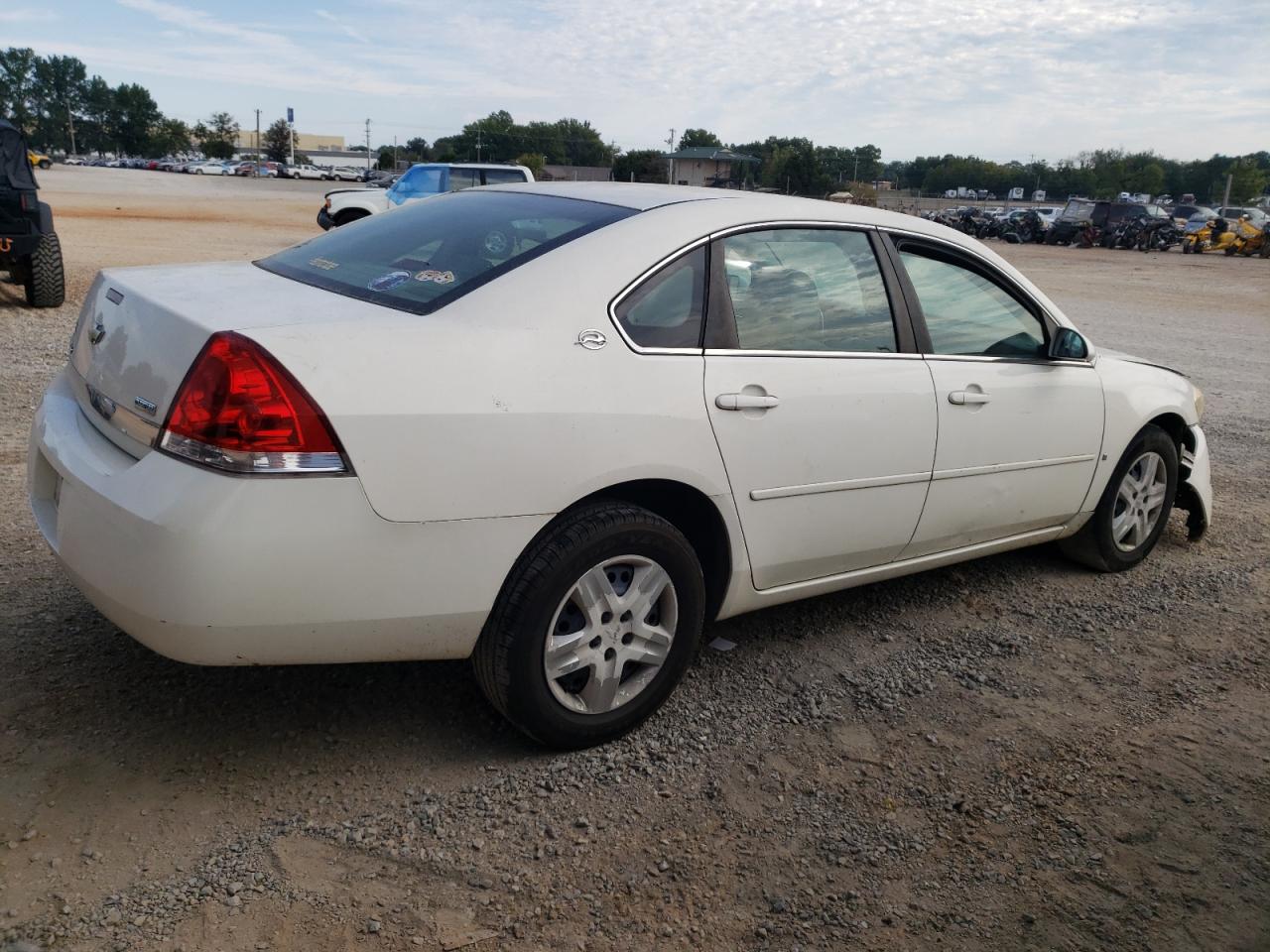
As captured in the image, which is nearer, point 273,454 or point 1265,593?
point 273,454

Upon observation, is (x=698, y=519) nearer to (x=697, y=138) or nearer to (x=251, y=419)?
(x=251, y=419)

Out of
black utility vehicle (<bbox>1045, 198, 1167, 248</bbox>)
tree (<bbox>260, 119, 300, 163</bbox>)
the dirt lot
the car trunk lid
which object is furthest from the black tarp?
tree (<bbox>260, 119, 300, 163</bbox>)

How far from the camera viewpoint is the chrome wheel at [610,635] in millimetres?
2910

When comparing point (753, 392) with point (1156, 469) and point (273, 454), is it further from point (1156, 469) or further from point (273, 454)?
point (1156, 469)

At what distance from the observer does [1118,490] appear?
472 cm

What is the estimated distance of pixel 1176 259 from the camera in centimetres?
3375

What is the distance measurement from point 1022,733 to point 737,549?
3.63 ft

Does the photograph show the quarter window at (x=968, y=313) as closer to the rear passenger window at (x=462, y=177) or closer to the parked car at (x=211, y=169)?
the rear passenger window at (x=462, y=177)

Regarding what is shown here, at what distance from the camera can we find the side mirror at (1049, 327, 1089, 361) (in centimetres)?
418

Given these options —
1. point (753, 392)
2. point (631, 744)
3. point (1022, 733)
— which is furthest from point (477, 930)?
point (1022, 733)

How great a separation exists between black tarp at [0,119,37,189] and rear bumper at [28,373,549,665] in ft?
30.0

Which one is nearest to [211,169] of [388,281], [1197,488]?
[1197,488]

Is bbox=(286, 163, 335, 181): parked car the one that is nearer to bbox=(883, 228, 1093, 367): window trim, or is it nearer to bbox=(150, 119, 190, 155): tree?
bbox=(150, 119, 190, 155): tree

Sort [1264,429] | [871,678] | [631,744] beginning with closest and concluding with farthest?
[631,744], [871,678], [1264,429]
